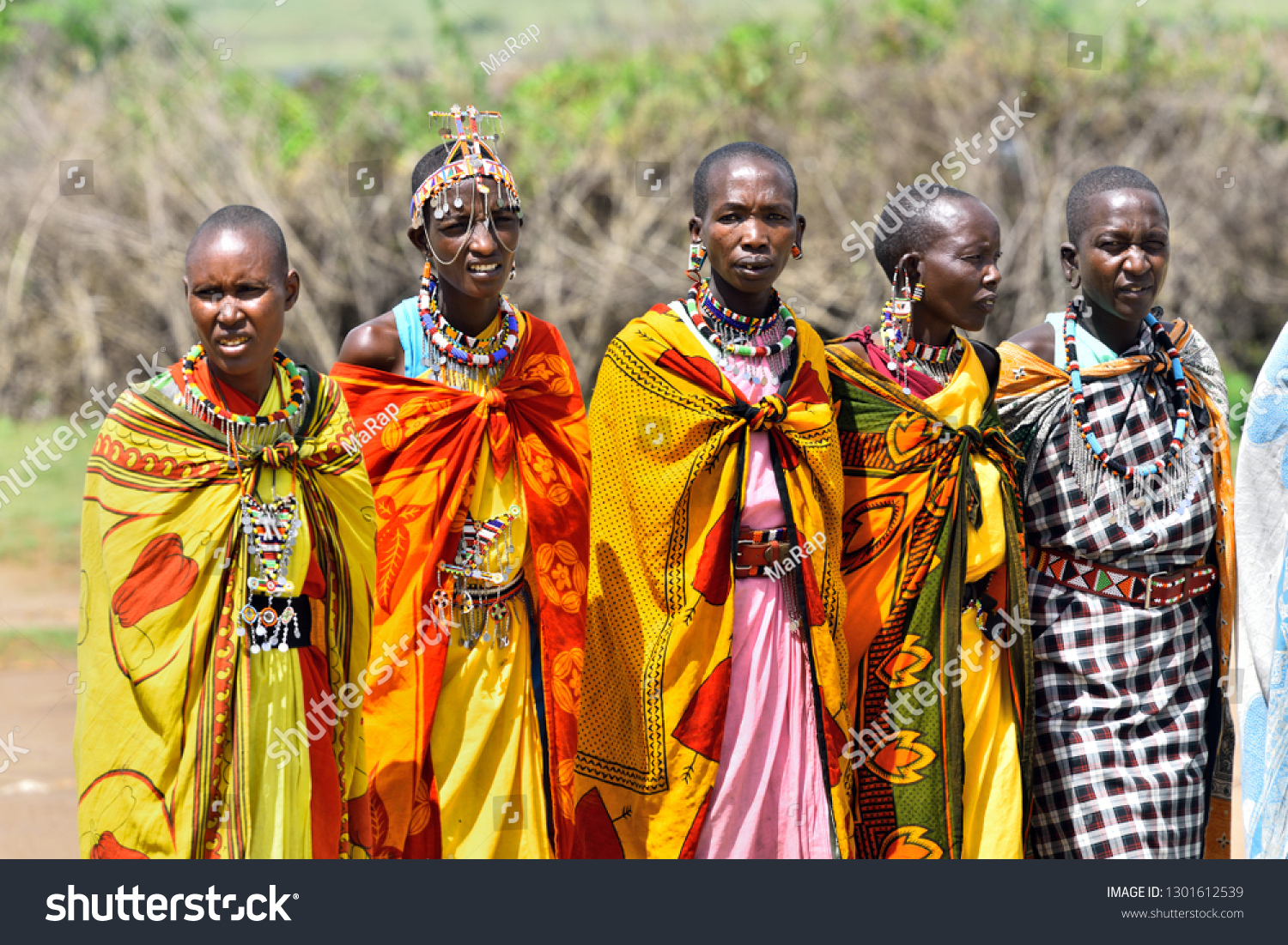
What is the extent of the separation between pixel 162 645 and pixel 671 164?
26.6 feet

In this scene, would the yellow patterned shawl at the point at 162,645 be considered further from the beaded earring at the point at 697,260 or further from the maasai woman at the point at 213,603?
the beaded earring at the point at 697,260

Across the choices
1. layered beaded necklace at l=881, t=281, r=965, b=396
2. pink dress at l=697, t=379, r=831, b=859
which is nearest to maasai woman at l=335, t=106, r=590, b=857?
pink dress at l=697, t=379, r=831, b=859

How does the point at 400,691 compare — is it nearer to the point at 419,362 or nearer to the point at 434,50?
the point at 419,362

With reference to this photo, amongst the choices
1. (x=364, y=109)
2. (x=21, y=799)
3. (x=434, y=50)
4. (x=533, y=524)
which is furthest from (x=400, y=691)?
(x=434, y=50)

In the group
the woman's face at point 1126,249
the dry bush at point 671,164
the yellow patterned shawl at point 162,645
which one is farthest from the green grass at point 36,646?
the woman's face at point 1126,249

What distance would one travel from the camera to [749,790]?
387cm

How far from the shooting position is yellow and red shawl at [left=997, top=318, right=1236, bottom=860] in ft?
14.2

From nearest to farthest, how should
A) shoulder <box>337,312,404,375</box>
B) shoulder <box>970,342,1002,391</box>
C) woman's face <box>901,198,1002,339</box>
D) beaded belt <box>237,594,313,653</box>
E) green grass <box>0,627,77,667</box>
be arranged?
beaded belt <box>237,594,313,653</box> < shoulder <box>337,312,404,375</box> < woman's face <box>901,198,1002,339</box> < shoulder <box>970,342,1002,391</box> < green grass <box>0,627,77,667</box>

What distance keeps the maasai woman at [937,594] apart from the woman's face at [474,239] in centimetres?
104

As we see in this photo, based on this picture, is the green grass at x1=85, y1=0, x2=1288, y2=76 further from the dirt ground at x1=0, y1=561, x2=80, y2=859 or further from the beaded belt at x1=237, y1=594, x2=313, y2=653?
the beaded belt at x1=237, y1=594, x2=313, y2=653

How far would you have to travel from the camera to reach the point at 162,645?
337 cm

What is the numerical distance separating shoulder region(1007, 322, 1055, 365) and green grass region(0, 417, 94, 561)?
24.6 feet

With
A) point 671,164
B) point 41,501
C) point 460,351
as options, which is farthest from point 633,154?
point 460,351

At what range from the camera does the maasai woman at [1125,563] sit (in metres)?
4.21
